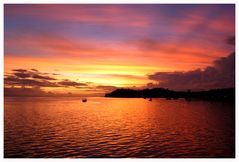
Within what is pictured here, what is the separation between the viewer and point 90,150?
2873cm

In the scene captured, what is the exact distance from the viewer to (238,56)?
2303cm

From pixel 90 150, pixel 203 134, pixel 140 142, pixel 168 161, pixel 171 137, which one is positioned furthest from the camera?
pixel 203 134

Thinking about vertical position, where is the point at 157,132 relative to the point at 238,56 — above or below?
below

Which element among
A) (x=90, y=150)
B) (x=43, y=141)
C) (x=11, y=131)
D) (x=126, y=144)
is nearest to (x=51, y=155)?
(x=90, y=150)

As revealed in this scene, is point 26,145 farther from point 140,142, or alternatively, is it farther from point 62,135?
point 140,142

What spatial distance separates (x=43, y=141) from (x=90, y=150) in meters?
7.89

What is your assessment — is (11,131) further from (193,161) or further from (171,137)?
(193,161)

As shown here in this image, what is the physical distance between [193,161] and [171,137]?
14.1 meters

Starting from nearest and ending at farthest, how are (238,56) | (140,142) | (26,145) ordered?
(238,56), (26,145), (140,142)

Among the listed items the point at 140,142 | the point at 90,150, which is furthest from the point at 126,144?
the point at 90,150

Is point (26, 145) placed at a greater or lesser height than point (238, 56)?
lesser

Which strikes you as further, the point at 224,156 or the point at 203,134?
the point at 203,134

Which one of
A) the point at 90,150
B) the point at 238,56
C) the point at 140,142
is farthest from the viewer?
the point at 140,142

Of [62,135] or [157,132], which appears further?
[157,132]
